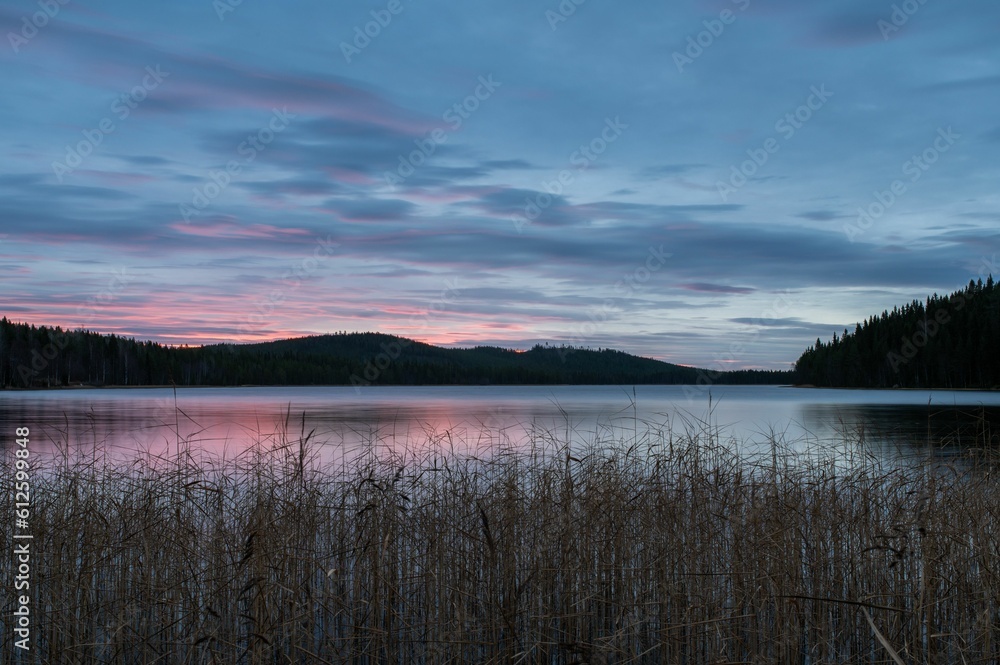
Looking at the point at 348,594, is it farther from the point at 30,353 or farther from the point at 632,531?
the point at 30,353

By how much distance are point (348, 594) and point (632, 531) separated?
10.5 ft

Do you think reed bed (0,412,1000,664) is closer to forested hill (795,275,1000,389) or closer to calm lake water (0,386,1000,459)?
calm lake water (0,386,1000,459)

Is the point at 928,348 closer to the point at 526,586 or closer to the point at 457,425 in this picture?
the point at 457,425

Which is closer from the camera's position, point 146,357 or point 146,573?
point 146,573

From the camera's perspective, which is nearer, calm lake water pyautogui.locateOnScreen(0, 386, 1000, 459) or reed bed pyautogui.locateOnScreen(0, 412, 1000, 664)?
reed bed pyautogui.locateOnScreen(0, 412, 1000, 664)

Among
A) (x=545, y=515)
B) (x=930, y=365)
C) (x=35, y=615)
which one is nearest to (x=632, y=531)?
(x=545, y=515)

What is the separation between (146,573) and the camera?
716 cm

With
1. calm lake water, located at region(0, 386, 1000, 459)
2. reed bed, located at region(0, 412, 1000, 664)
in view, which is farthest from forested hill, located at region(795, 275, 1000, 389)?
reed bed, located at region(0, 412, 1000, 664)

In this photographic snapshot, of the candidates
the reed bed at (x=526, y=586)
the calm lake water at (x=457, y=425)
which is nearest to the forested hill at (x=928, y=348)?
the calm lake water at (x=457, y=425)

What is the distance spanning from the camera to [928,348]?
351 feet

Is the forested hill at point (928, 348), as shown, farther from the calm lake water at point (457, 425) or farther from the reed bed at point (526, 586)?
the reed bed at point (526, 586)

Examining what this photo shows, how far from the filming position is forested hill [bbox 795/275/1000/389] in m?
99.6

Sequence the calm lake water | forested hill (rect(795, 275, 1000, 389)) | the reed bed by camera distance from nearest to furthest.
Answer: the reed bed, the calm lake water, forested hill (rect(795, 275, 1000, 389))

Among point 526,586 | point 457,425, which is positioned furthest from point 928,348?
point 526,586
